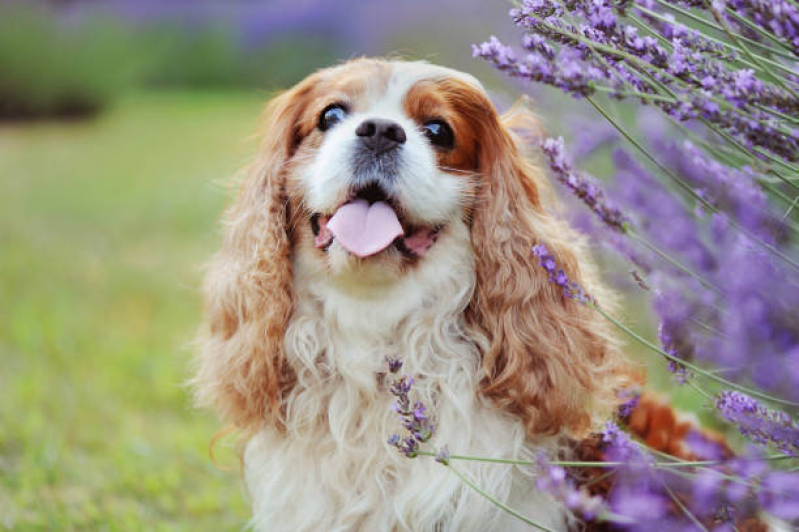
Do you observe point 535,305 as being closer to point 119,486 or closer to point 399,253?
point 399,253

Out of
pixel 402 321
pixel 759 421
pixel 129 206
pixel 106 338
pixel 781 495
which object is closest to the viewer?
pixel 781 495

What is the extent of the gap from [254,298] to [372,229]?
1.31 feet

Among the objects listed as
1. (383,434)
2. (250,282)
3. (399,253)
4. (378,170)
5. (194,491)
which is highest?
(378,170)

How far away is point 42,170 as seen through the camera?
8320 mm

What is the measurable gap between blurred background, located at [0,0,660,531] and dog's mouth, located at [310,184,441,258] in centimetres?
74

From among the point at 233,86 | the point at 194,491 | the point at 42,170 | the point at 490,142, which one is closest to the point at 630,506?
the point at 490,142

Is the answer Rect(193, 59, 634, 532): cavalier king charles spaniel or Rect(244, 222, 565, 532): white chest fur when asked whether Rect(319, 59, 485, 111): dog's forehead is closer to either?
Rect(193, 59, 634, 532): cavalier king charles spaniel

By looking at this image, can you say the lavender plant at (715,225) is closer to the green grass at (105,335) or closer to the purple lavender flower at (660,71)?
the purple lavender flower at (660,71)

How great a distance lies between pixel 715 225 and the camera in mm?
1939

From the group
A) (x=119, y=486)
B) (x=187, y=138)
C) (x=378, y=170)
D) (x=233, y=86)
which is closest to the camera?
(x=378, y=170)

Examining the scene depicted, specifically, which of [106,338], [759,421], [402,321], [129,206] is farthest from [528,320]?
[129,206]

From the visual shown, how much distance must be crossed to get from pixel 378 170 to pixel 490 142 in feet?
1.23

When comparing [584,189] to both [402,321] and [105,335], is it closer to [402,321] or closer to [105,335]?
[402,321]

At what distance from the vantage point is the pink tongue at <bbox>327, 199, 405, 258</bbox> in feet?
6.87
